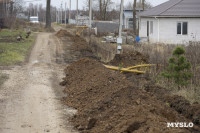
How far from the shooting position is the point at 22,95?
10.8m

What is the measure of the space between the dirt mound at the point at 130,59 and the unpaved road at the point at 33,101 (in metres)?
2.74

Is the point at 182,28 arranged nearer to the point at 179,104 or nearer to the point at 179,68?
Answer: the point at 179,68

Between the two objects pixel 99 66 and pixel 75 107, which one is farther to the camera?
pixel 99 66

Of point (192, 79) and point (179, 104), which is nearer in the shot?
point (179, 104)

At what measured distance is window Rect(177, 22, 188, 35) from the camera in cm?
3025

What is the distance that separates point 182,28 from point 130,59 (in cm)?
1587

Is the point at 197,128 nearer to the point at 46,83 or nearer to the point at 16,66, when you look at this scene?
the point at 46,83

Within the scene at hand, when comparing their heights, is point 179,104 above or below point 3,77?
below

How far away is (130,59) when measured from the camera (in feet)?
51.8

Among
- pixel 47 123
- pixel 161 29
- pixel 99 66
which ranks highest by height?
pixel 161 29

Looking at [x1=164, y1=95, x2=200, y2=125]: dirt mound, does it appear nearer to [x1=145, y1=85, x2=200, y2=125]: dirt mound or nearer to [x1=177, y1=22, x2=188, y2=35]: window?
[x1=145, y1=85, x2=200, y2=125]: dirt mound

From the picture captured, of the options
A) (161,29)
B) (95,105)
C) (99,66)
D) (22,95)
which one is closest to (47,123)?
(95,105)

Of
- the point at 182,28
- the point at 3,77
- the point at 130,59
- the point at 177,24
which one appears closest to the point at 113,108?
the point at 3,77

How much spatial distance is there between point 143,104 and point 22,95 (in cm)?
465
